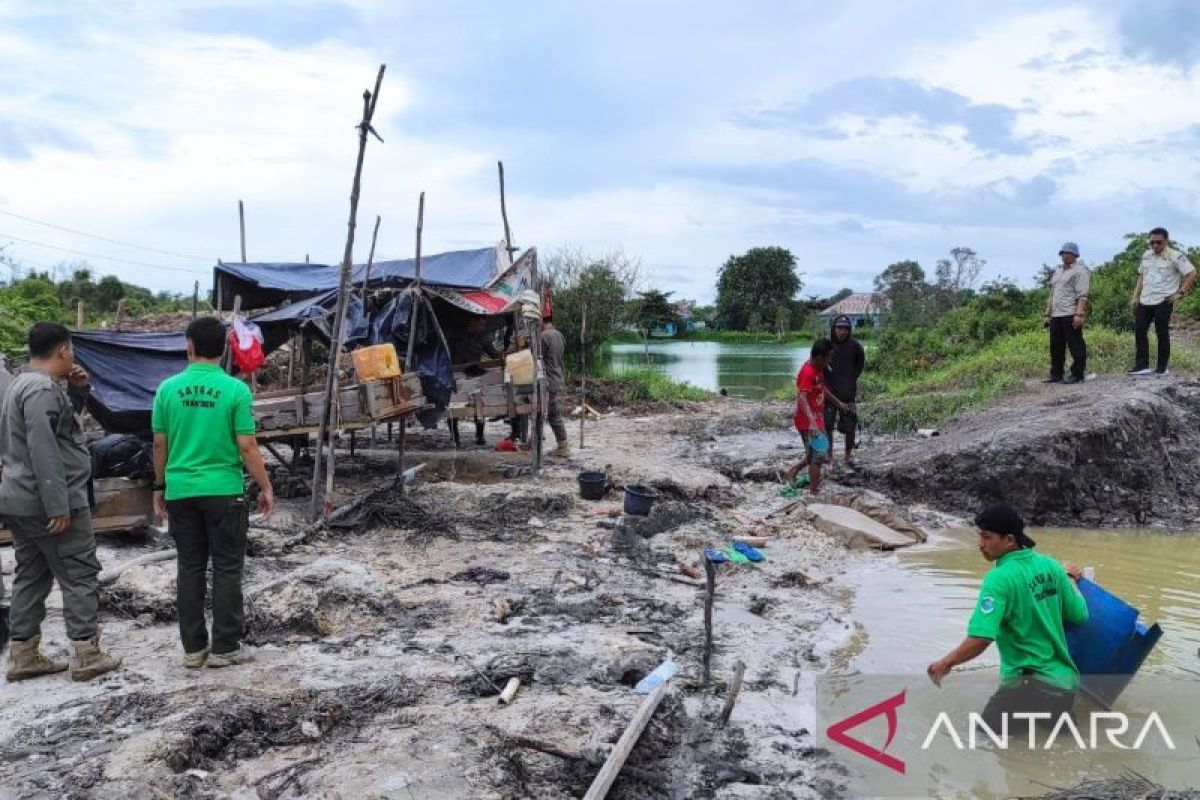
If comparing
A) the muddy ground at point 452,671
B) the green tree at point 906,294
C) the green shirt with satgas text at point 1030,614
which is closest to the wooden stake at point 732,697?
the muddy ground at point 452,671

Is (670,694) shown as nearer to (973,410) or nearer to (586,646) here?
(586,646)

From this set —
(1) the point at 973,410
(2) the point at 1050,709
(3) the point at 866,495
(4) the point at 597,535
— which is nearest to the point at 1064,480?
(3) the point at 866,495

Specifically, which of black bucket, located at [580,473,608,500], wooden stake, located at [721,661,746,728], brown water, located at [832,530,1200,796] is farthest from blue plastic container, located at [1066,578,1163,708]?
black bucket, located at [580,473,608,500]

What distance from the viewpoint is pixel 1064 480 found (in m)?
9.30

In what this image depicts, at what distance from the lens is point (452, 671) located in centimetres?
462

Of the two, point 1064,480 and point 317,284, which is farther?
point 317,284

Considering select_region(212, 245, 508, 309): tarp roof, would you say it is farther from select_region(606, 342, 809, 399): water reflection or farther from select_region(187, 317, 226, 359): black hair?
select_region(606, 342, 809, 399): water reflection

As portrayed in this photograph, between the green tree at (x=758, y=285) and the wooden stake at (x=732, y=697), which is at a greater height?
the green tree at (x=758, y=285)

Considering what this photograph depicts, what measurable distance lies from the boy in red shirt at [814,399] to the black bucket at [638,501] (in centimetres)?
182

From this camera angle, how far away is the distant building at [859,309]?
168 ft

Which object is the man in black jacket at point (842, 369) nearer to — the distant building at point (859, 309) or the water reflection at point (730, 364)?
the water reflection at point (730, 364)

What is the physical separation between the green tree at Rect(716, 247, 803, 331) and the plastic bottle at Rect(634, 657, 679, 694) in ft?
196

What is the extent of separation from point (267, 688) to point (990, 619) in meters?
3.44

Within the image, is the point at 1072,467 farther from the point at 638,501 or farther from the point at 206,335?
the point at 206,335
